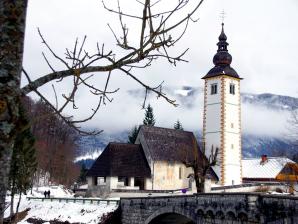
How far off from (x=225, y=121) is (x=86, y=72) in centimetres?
4649

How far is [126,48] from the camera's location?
11.3 ft

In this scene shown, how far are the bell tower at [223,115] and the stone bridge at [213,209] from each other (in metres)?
14.5

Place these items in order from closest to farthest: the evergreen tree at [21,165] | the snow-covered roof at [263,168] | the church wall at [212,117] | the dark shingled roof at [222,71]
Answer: the evergreen tree at [21,165] < the church wall at [212,117] < the dark shingled roof at [222,71] < the snow-covered roof at [263,168]

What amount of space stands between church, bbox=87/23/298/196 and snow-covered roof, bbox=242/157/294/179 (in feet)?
27.0

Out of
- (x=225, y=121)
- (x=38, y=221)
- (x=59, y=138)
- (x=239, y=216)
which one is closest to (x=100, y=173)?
(x=38, y=221)

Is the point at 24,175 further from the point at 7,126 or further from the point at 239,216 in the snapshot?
the point at 7,126

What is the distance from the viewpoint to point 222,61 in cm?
5169

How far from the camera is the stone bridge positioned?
1952cm

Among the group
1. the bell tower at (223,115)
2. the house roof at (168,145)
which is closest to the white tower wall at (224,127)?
the bell tower at (223,115)

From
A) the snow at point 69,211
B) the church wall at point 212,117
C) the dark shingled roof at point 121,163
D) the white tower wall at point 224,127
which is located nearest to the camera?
the snow at point 69,211

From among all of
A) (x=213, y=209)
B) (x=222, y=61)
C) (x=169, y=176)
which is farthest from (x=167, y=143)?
(x=213, y=209)

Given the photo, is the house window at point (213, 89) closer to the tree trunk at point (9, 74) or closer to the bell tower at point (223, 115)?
the bell tower at point (223, 115)

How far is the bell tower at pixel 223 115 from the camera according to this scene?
4841 centimetres

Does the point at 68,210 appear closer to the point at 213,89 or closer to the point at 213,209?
the point at 213,209
